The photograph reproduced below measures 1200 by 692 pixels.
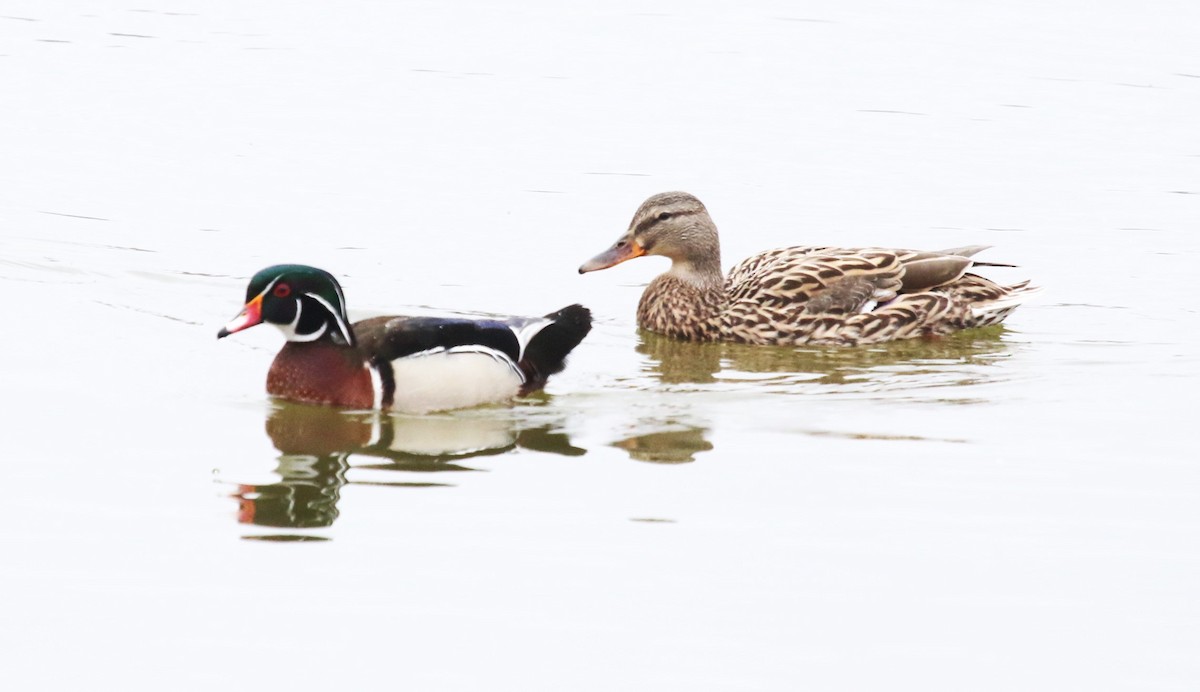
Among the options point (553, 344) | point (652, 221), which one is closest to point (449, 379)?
point (553, 344)

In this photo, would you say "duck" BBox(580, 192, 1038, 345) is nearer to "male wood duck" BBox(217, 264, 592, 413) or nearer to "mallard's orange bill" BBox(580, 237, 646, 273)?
"mallard's orange bill" BBox(580, 237, 646, 273)

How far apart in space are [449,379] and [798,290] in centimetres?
345

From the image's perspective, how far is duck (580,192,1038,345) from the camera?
14383 mm

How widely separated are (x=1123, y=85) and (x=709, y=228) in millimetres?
8826

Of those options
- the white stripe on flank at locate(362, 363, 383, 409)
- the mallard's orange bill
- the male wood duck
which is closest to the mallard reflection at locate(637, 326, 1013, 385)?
the mallard's orange bill

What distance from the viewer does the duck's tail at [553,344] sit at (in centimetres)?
1250

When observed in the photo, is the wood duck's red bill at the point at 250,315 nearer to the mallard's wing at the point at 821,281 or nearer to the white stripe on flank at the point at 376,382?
the white stripe on flank at the point at 376,382

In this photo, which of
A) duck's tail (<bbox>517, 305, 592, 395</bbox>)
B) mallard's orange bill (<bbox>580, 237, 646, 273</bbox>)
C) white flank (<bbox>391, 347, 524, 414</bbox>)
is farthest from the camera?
mallard's orange bill (<bbox>580, 237, 646, 273</bbox>)

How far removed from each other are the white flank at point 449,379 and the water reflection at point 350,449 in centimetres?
11

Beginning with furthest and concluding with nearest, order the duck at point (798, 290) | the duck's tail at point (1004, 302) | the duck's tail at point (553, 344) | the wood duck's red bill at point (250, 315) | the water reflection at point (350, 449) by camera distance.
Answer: the duck's tail at point (1004, 302)
the duck at point (798, 290)
the duck's tail at point (553, 344)
the wood duck's red bill at point (250, 315)
the water reflection at point (350, 449)

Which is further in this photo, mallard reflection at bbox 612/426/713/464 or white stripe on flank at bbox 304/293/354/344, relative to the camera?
white stripe on flank at bbox 304/293/354/344

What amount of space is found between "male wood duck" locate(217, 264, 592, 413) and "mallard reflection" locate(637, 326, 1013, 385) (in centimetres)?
168

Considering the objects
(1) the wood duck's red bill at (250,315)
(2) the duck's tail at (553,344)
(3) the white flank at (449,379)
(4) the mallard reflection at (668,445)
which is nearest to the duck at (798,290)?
(2) the duck's tail at (553,344)

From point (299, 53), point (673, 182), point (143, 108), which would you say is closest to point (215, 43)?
point (299, 53)
